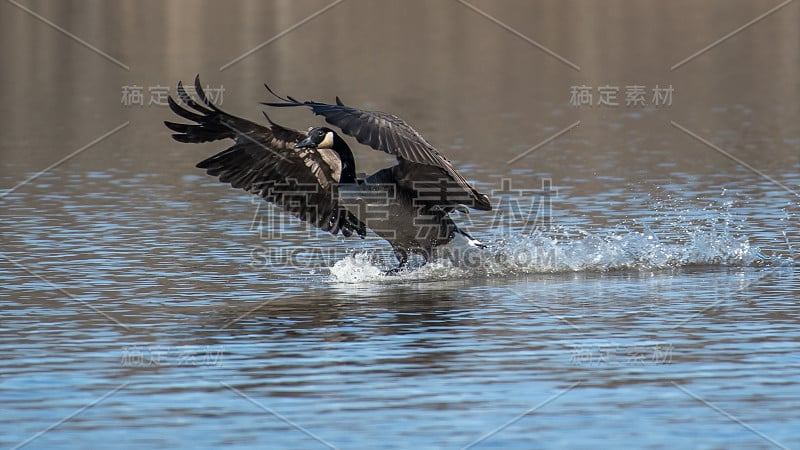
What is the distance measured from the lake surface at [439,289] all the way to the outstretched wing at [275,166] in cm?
65

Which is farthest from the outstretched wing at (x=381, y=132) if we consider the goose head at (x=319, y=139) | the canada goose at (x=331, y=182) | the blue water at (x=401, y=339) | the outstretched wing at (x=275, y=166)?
the outstretched wing at (x=275, y=166)

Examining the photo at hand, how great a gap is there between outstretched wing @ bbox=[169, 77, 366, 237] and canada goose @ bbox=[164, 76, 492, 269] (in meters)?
0.01

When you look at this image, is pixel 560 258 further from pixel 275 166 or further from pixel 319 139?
pixel 275 166

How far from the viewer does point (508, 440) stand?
8.05 metres

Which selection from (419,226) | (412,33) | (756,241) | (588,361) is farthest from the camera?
(412,33)

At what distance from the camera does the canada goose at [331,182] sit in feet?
44.4

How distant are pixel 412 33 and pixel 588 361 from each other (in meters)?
44.3

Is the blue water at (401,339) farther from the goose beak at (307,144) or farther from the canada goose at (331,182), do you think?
the goose beak at (307,144)

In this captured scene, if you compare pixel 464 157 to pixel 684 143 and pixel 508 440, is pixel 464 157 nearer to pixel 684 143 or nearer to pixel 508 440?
pixel 684 143

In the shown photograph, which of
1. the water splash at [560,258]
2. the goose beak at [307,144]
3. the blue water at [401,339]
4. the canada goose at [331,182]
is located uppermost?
the goose beak at [307,144]

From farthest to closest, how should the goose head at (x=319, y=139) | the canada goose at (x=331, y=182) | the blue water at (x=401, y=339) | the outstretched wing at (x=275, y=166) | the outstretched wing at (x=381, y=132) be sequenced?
the outstretched wing at (x=275, y=166)
the canada goose at (x=331, y=182)
the goose head at (x=319, y=139)
the outstretched wing at (x=381, y=132)
the blue water at (x=401, y=339)

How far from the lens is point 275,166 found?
14375 mm

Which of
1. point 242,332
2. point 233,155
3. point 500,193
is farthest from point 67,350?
point 500,193

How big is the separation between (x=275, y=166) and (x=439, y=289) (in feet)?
7.54
